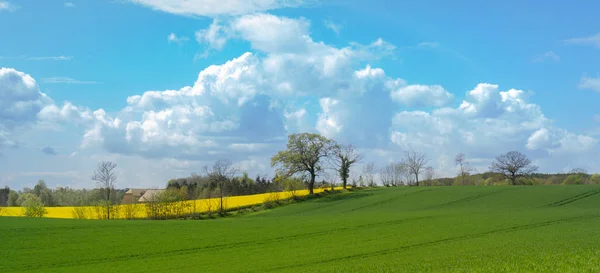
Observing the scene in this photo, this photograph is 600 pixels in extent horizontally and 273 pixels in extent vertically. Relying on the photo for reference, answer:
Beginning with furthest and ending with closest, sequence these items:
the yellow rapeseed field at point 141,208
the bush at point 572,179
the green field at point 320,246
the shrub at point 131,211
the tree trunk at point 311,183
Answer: the bush at point 572,179 < the tree trunk at point 311,183 < the yellow rapeseed field at point 141,208 < the shrub at point 131,211 < the green field at point 320,246

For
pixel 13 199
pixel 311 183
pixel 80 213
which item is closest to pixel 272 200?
pixel 311 183

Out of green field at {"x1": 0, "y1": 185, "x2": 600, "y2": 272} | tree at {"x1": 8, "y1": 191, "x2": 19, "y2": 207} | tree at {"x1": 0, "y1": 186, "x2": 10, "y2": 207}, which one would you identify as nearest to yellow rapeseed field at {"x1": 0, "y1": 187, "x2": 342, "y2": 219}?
tree at {"x1": 8, "y1": 191, "x2": 19, "y2": 207}

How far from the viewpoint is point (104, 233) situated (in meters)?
37.3

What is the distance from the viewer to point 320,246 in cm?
3019

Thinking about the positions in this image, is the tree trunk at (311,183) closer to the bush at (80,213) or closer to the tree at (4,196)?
the bush at (80,213)

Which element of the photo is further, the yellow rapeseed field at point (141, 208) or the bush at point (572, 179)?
the bush at point (572, 179)

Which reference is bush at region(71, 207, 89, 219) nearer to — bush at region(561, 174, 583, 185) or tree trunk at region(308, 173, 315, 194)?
tree trunk at region(308, 173, 315, 194)

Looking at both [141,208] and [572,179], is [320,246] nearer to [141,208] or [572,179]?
[141,208]

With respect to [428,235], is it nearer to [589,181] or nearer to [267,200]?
[267,200]

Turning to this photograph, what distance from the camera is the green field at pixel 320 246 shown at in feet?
71.5

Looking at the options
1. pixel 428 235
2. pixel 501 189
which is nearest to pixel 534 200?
pixel 501 189

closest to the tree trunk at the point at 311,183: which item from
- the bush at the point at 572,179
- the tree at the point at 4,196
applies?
the bush at the point at 572,179

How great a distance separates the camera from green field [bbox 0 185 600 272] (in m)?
21.8

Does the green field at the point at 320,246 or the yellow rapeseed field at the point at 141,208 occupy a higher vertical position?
the yellow rapeseed field at the point at 141,208
